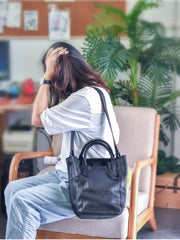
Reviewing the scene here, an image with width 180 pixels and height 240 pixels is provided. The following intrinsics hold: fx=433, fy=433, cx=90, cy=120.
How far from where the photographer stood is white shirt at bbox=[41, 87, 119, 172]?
2.01m

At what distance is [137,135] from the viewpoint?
261 centimetres

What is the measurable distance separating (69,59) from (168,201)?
164cm

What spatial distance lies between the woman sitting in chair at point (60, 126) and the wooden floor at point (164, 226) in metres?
0.81

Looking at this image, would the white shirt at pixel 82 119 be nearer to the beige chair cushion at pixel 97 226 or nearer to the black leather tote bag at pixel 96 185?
the black leather tote bag at pixel 96 185

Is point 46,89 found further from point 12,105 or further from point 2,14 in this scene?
point 2,14

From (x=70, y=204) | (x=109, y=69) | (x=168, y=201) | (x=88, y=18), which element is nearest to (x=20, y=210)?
(x=70, y=204)

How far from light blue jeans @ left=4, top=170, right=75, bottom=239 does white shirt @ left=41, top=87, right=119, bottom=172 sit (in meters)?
0.19

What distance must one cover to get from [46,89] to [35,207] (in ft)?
1.94

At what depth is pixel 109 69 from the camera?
2979mm

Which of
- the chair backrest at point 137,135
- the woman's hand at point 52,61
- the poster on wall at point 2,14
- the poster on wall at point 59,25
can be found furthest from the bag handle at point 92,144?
the poster on wall at point 2,14

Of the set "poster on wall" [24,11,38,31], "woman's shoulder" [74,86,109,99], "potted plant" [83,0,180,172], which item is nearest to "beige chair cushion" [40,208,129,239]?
"woman's shoulder" [74,86,109,99]

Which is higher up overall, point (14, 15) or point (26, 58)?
point (14, 15)

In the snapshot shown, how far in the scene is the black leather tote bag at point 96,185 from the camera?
75.1 inches

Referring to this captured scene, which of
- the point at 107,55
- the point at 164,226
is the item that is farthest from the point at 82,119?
the point at 164,226
